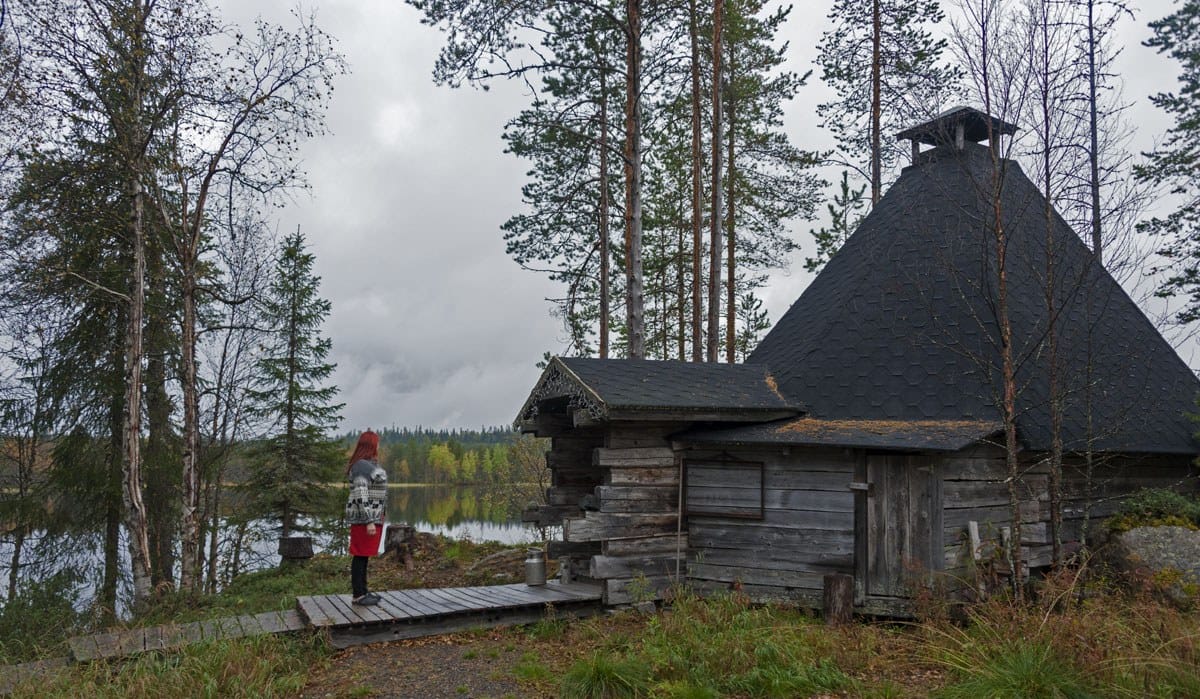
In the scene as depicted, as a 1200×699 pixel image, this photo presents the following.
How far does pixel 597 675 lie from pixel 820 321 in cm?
682

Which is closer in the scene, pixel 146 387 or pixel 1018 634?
pixel 1018 634

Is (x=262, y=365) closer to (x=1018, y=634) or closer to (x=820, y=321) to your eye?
(x=820, y=321)

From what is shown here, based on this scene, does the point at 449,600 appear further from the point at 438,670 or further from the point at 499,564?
the point at 499,564

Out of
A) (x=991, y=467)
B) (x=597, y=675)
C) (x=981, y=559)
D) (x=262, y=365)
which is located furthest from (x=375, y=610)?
(x=262, y=365)

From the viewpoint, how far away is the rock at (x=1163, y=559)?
7.51 m

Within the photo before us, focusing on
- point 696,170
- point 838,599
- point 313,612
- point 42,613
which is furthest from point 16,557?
point 696,170

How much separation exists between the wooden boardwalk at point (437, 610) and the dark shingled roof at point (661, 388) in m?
2.32

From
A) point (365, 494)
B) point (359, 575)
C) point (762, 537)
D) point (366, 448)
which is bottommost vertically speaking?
point (359, 575)

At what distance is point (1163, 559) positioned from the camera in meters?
7.94

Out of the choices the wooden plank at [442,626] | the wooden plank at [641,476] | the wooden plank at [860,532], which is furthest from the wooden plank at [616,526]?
the wooden plank at [860,532]

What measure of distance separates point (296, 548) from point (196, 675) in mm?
9335

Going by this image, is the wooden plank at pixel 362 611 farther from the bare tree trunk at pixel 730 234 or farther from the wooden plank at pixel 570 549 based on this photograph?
the bare tree trunk at pixel 730 234

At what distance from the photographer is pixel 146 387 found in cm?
1385

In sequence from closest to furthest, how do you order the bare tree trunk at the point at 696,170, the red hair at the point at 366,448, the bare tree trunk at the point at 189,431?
the red hair at the point at 366,448, the bare tree trunk at the point at 189,431, the bare tree trunk at the point at 696,170
